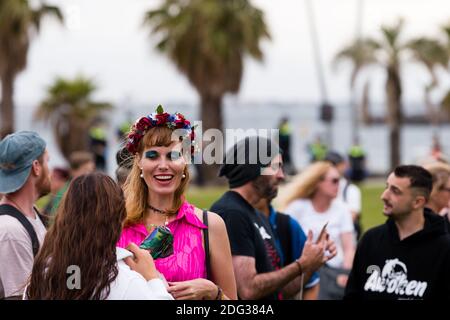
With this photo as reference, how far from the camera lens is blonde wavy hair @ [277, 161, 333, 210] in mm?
8180

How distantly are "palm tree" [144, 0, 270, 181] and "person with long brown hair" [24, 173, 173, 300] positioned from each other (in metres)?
28.7

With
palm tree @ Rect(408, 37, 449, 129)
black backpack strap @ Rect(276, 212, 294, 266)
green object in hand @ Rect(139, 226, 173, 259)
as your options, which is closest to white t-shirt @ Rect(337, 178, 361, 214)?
black backpack strap @ Rect(276, 212, 294, 266)

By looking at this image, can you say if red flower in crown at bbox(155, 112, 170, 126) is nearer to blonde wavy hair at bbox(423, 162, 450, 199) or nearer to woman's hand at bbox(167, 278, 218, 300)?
woman's hand at bbox(167, 278, 218, 300)

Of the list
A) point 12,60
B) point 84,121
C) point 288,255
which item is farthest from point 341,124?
point 288,255

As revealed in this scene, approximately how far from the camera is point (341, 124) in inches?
2322

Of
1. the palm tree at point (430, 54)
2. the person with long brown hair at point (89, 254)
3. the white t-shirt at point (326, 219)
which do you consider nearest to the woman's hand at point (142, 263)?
the person with long brown hair at point (89, 254)

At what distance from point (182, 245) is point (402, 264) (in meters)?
1.67

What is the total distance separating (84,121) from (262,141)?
31729 millimetres

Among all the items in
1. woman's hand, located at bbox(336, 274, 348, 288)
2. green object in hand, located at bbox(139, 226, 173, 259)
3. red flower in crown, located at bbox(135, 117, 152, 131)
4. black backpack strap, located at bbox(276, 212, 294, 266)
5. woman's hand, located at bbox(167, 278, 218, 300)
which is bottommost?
woman's hand, located at bbox(336, 274, 348, 288)

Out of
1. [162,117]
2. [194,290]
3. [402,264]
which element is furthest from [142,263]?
[402,264]

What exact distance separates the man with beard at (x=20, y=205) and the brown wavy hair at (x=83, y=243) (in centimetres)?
A: 75

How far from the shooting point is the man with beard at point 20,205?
4301mm

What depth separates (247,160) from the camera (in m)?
5.47
